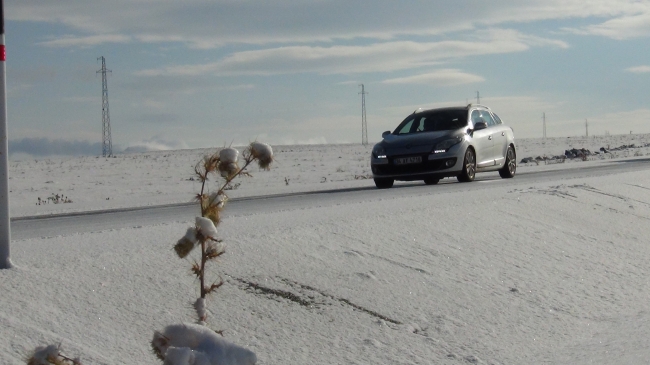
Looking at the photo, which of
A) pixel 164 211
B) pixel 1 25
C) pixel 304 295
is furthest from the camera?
pixel 164 211

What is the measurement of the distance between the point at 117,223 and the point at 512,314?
522cm

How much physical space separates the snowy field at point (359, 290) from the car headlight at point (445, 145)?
19.8ft

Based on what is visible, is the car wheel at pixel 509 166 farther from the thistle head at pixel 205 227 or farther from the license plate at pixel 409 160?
the thistle head at pixel 205 227

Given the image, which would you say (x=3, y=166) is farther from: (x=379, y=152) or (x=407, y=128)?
(x=407, y=128)

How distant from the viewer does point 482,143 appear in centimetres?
1745

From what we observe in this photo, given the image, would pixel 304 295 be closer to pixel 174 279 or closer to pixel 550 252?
pixel 174 279

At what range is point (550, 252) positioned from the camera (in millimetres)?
8797

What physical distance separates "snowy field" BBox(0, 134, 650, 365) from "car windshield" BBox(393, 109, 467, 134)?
7.19 m

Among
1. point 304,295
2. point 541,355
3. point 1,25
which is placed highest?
point 1,25

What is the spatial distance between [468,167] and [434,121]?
4.13 feet

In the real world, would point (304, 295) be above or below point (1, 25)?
below

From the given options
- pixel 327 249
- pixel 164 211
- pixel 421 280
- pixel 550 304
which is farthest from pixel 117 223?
pixel 550 304

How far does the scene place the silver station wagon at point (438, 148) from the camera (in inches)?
636

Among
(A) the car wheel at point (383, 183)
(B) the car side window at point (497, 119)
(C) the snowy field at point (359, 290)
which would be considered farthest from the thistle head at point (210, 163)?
(B) the car side window at point (497, 119)
